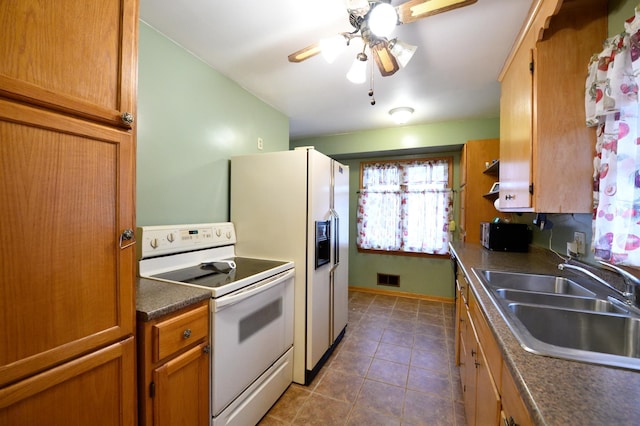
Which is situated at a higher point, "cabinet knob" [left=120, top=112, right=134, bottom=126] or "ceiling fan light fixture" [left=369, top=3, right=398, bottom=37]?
"ceiling fan light fixture" [left=369, top=3, right=398, bottom=37]

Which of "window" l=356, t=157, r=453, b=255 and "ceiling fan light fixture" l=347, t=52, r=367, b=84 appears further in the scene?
"window" l=356, t=157, r=453, b=255

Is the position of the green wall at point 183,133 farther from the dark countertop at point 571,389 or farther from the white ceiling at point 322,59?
the dark countertop at point 571,389

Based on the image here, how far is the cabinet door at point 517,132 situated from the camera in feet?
4.59

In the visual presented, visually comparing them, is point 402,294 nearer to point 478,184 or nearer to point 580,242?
point 478,184

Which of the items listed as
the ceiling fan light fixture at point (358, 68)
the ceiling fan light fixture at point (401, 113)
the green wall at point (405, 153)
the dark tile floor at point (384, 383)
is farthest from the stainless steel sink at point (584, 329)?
the green wall at point (405, 153)

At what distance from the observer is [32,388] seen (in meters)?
0.72

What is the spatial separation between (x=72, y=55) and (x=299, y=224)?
1404 mm

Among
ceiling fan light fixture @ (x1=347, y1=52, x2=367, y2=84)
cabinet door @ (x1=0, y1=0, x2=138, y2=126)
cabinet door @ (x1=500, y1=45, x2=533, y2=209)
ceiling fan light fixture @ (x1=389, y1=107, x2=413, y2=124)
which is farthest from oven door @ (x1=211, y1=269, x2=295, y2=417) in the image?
ceiling fan light fixture @ (x1=389, y1=107, x2=413, y2=124)

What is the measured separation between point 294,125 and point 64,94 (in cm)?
280

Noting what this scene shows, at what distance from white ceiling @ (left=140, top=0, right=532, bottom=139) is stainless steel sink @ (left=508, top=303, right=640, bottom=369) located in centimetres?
157

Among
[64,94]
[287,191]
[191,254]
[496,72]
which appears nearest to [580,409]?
[64,94]

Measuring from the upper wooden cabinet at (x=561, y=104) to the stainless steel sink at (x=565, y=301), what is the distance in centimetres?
42

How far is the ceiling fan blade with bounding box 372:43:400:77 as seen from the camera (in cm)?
143

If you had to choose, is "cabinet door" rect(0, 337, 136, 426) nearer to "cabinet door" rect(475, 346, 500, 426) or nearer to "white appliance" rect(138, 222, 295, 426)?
"white appliance" rect(138, 222, 295, 426)
